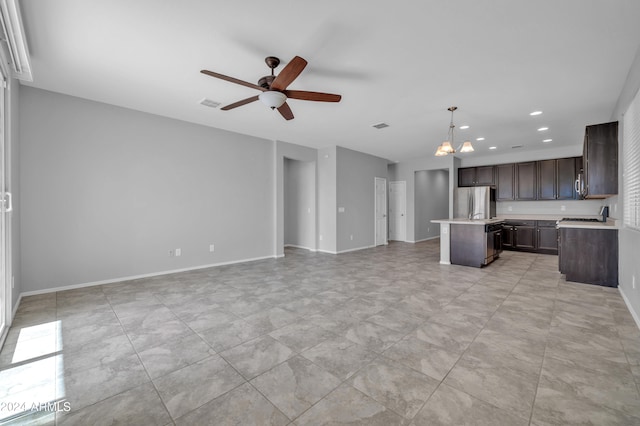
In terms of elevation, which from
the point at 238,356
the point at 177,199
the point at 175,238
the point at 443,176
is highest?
the point at 443,176

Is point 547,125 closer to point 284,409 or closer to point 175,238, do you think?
point 284,409

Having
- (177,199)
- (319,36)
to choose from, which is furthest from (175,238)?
(319,36)

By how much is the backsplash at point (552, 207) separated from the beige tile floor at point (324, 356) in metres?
3.95

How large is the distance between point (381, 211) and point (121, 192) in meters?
6.49

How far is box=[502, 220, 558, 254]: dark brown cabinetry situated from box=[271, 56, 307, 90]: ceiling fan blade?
278 inches

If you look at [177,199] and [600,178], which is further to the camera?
[177,199]

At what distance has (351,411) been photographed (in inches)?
61.3

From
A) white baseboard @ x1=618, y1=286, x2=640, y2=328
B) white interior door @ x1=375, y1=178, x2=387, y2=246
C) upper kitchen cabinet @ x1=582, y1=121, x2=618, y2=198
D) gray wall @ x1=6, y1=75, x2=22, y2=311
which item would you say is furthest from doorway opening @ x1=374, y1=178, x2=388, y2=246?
gray wall @ x1=6, y1=75, x2=22, y2=311

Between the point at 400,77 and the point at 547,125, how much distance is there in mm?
3794

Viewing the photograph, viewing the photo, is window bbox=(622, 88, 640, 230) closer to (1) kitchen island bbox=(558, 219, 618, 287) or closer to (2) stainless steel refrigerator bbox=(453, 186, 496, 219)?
(1) kitchen island bbox=(558, 219, 618, 287)

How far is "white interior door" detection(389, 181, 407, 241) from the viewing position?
925 centimetres

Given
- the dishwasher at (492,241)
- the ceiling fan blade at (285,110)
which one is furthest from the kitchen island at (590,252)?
the ceiling fan blade at (285,110)

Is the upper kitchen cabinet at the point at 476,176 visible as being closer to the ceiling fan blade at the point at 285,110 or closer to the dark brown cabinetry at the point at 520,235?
the dark brown cabinetry at the point at 520,235

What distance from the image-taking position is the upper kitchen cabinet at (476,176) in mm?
7848
